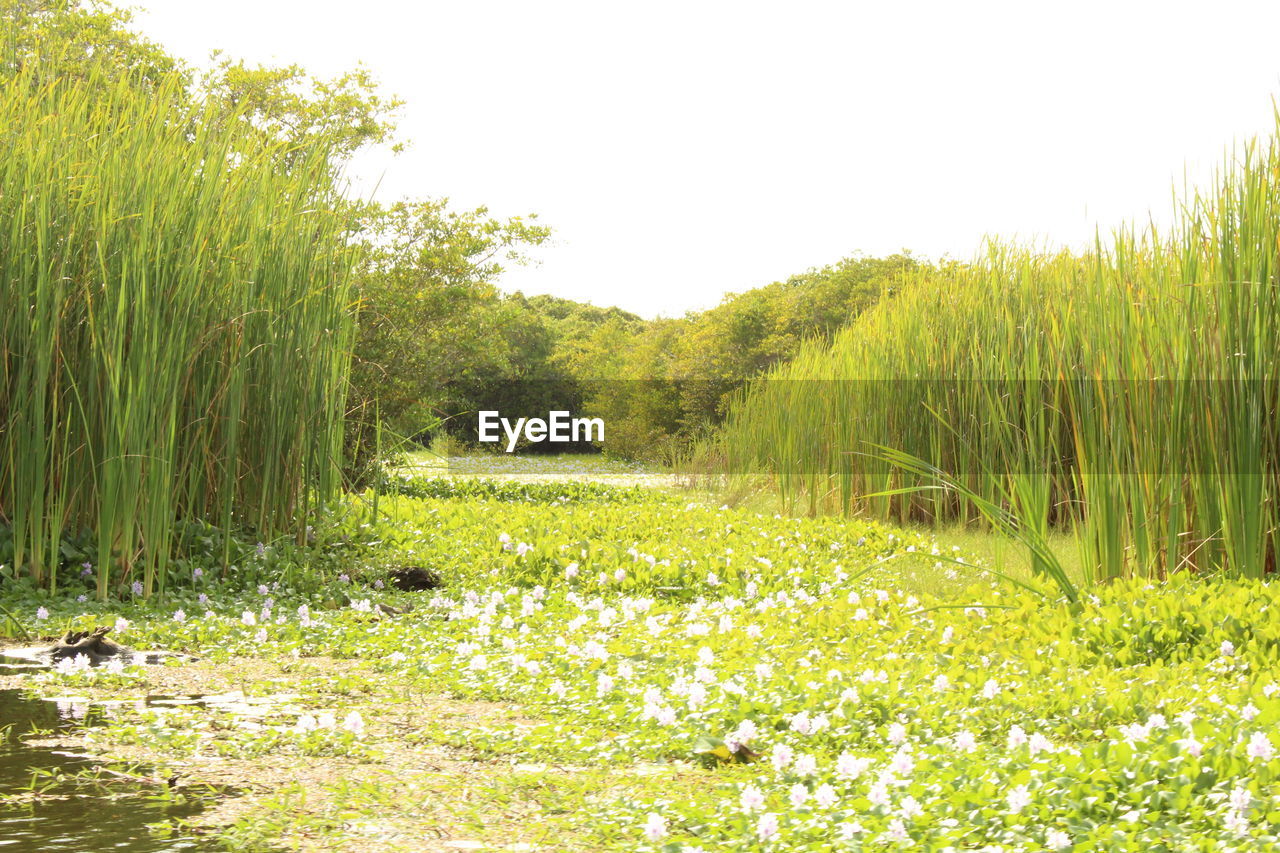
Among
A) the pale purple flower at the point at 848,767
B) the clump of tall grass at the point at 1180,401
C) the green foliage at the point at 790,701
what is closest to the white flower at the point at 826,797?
the green foliage at the point at 790,701

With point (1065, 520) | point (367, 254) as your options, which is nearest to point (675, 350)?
point (367, 254)

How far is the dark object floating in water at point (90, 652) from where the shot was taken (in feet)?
19.9

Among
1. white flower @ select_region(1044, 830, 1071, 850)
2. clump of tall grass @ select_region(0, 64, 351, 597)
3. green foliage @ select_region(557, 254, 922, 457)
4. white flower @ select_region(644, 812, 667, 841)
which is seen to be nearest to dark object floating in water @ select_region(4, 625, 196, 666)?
clump of tall grass @ select_region(0, 64, 351, 597)

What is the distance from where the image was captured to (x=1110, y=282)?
793cm

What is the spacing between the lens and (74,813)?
3.71 metres

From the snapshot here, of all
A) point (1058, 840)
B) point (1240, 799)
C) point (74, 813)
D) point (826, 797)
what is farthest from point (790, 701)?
point (74, 813)

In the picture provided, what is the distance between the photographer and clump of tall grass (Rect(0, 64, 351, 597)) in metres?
7.15

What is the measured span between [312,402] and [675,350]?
28.9 metres

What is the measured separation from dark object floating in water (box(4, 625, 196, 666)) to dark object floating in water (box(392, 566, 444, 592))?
273cm

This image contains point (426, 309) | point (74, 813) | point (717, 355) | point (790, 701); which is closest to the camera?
point (74, 813)

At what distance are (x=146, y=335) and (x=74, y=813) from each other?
4065 mm

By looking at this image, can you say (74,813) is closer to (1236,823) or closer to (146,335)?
(1236,823)

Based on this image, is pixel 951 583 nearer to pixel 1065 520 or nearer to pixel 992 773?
pixel 1065 520

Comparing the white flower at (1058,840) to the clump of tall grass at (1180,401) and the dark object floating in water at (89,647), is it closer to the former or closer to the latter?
the clump of tall grass at (1180,401)
